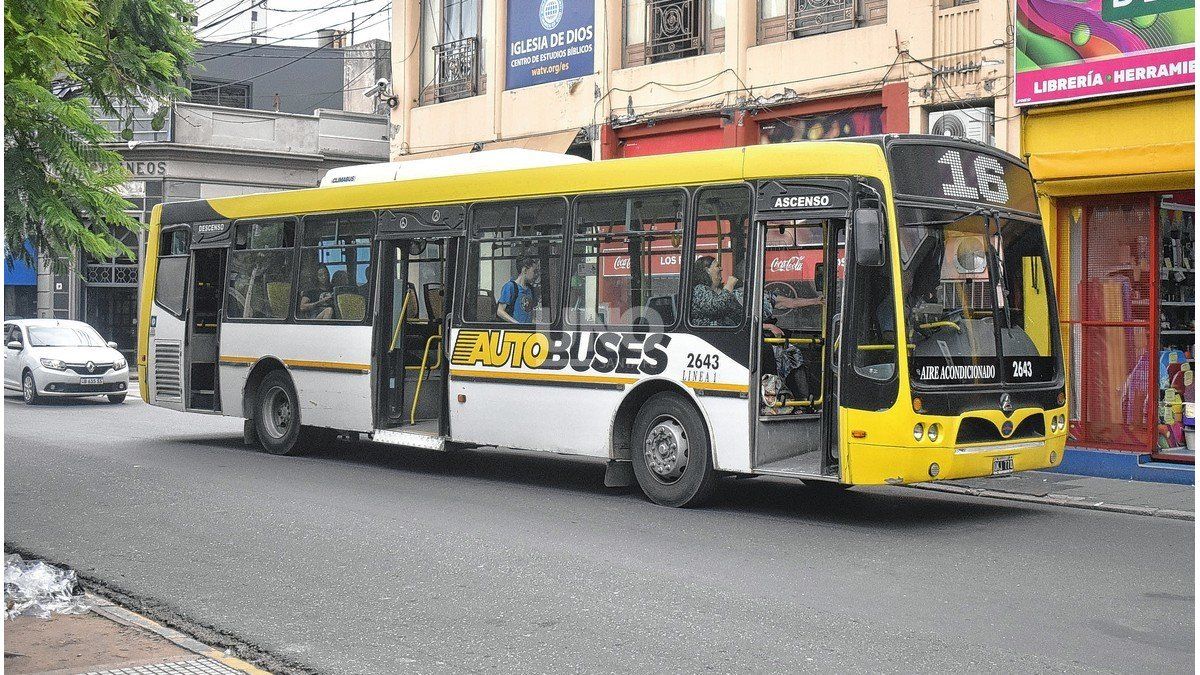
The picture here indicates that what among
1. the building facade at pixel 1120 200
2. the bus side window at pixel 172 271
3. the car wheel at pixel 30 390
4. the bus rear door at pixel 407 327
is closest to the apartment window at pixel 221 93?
the car wheel at pixel 30 390

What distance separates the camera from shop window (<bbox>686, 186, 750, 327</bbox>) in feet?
34.4

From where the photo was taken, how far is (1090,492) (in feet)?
40.5

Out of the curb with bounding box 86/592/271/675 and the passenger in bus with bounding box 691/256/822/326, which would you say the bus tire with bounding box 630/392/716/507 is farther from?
the curb with bounding box 86/592/271/675

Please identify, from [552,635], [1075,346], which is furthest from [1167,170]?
[552,635]

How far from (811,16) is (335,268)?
23.3 ft

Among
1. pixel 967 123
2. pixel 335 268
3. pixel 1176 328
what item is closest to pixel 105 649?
pixel 335 268

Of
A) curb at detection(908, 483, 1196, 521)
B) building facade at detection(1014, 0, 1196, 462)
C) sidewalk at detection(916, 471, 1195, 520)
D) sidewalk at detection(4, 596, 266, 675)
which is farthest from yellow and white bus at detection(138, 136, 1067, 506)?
sidewalk at detection(4, 596, 266, 675)

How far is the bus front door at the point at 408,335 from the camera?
1342 cm

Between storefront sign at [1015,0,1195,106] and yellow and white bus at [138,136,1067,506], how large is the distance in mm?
3334

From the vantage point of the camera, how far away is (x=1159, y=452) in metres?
13.5

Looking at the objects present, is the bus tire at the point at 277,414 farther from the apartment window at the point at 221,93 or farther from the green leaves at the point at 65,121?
the apartment window at the point at 221,93

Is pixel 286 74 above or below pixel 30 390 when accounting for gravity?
above

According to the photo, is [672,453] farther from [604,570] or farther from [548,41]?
[548,41]

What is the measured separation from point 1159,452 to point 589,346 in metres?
6.20
